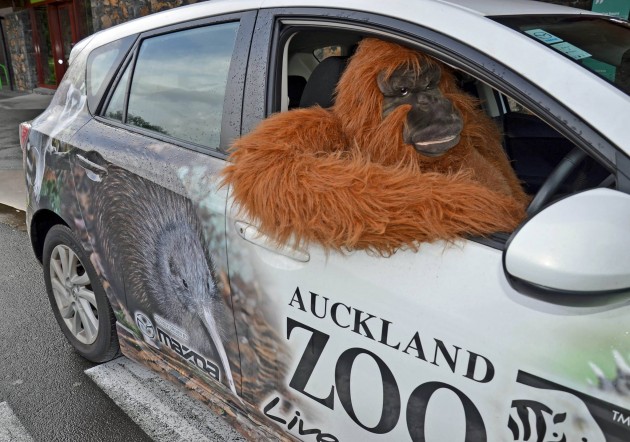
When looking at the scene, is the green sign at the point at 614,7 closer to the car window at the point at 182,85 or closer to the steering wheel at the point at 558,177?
the steering wheel at the point at 558,177

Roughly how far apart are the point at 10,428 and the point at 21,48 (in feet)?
57.4

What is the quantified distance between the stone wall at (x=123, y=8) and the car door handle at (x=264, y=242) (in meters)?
7.69

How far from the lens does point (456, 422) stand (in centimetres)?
125

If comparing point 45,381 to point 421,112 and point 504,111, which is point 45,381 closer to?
point 421,112

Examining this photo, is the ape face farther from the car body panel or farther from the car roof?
the car body panel

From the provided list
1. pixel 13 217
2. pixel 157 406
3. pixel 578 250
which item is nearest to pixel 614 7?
pixel 578 250

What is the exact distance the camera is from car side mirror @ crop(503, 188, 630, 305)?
100cm

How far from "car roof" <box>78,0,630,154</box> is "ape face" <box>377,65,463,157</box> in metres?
0.14

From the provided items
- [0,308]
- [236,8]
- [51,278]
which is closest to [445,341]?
[236,8]

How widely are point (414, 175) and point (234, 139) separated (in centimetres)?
63

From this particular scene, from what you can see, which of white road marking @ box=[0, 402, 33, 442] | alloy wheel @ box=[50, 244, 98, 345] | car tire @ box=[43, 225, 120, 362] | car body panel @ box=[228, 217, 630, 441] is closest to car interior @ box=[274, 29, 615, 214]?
car body panel @ box=[228, 217, 630, 441]

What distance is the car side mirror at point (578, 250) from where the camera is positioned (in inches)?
39.5

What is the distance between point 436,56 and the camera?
135 centimetres

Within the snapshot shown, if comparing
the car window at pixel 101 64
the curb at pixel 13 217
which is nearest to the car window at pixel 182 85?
the car window at pixel 101 64
